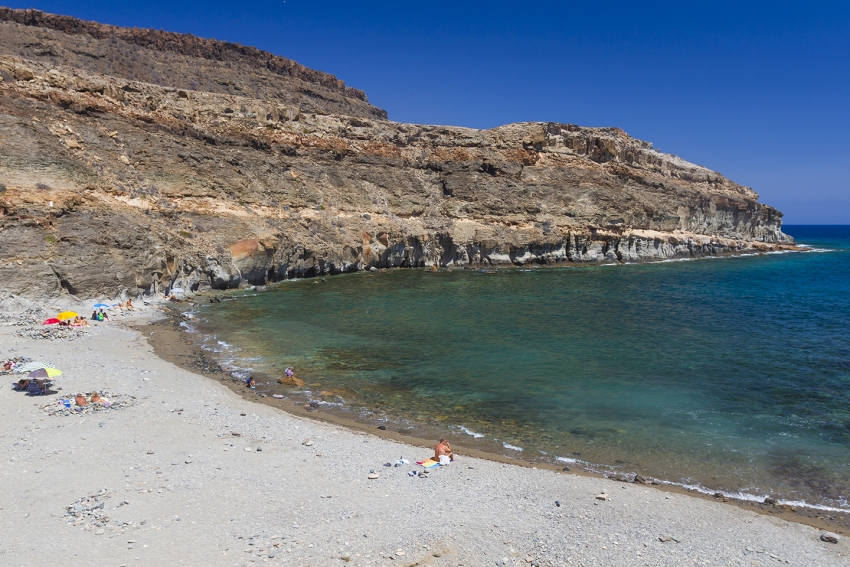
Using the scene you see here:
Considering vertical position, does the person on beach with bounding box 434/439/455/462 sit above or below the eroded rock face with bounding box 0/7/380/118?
below

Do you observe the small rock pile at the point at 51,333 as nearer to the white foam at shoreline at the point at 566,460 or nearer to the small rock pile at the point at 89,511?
the small rock pile at the point at 89,511

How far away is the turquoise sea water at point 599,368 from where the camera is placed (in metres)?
10.8

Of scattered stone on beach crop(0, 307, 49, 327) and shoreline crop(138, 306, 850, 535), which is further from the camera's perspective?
scattered stone on beach crop(0, 307, 49, 327)

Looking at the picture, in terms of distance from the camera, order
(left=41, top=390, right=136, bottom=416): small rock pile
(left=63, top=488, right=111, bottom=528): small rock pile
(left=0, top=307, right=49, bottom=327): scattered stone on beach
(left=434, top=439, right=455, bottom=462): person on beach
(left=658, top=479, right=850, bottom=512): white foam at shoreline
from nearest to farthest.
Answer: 1. (left=63, top=488, right=111, bottom=528): small rock pile
2. (left=658, top=479, right=850, bottom=512): white foam at shoreline
3. (left=434, top=439, right=455, bottom=462): person on beach
4. (left=41, top=390, right=136, bottom=416): small rock pile
5. (left=0, top=307, right=49, bottom=327): scattered stone on beach

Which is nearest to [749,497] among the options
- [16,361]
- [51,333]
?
[16,361]

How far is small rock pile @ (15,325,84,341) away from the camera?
1641cm

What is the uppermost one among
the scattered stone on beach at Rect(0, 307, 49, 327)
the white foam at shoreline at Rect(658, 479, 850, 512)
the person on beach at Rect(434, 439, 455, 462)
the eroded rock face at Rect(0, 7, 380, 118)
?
the eroded rock face at Rect(0, 7, 380, 118)

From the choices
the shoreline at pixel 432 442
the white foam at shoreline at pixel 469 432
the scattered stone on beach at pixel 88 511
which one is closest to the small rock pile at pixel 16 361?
the shoreline at pixel 432 442

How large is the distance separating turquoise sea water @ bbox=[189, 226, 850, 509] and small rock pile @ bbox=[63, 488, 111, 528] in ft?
21.0

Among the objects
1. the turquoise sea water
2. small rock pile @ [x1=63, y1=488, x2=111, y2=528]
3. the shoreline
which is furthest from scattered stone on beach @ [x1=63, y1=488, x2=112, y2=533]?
the turquoise sea water

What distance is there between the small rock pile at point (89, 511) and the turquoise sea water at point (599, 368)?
6.40m

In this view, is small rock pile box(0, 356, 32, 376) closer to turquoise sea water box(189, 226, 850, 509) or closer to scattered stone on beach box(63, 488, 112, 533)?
turquoise sea water box(189, 226, 850, 509)

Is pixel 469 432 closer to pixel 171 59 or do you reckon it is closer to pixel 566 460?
pixel 566 460

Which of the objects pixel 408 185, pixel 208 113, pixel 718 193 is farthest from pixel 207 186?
pixel 718 193
